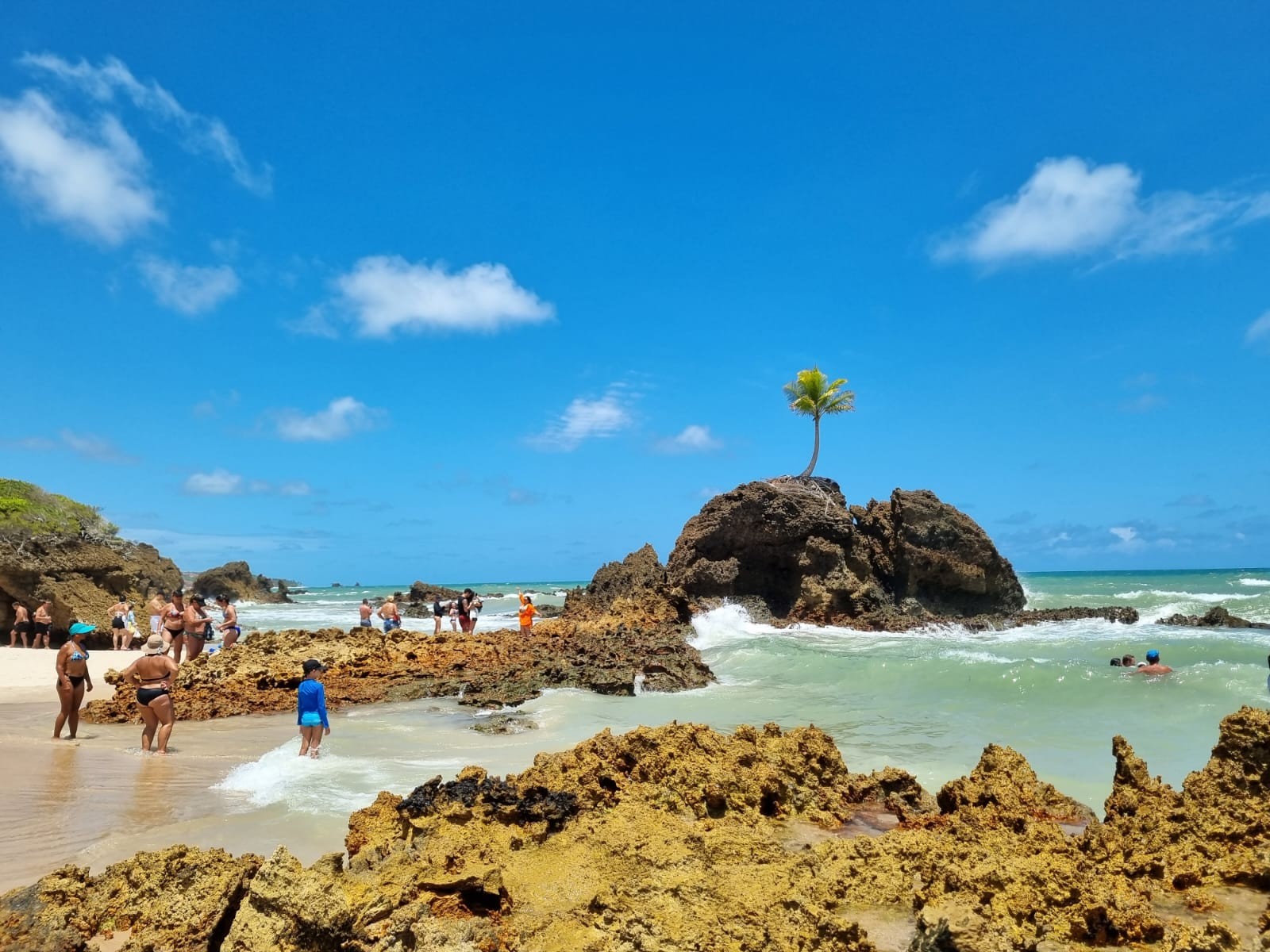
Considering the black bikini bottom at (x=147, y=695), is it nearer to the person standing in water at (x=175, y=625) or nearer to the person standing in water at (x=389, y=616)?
the person standing in water at (x=175, y=625)

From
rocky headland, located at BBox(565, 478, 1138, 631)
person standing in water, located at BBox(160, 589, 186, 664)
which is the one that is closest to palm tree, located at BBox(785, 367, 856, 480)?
rocky headland, located at BBox(565, 478, 1138, 631)

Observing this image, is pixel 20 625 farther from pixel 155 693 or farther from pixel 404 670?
pixel 155 693

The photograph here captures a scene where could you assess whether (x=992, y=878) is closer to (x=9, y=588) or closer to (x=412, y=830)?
(x=412, y=830)

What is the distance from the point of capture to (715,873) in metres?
4.09

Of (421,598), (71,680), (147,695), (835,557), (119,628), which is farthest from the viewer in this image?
(421,598)

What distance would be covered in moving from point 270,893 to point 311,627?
27.9m

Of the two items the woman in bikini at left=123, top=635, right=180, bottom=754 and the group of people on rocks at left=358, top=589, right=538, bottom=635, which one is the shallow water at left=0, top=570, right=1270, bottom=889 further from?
the group of people on rocks at left=358, top=589, right=538, bottom=635

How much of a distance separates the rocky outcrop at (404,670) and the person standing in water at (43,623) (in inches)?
379

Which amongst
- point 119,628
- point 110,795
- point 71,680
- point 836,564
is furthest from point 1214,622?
point 119,628

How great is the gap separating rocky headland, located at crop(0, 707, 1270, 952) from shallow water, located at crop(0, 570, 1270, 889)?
1.67 meters

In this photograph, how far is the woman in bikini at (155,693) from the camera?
912cm

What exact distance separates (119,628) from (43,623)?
5.99ft

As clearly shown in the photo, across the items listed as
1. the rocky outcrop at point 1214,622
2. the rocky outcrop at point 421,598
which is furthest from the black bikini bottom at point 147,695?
the rocky outcrop at point 421,598

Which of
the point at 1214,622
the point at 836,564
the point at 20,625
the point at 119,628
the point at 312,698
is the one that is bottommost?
the point at 312,698
